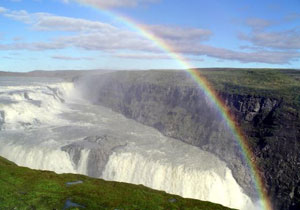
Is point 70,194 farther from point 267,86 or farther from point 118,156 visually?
point 267,86

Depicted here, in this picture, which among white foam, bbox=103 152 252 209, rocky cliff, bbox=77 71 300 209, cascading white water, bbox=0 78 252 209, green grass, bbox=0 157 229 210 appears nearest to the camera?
green grass, bbox=0 157 229 210

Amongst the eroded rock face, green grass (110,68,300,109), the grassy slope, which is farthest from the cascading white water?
the grassy slope

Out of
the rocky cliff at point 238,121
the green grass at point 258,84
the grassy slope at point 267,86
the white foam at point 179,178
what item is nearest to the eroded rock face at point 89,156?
the white foam at point 179,178

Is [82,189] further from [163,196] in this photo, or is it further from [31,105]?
[31,105]

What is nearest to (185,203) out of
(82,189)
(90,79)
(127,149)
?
(82,189)

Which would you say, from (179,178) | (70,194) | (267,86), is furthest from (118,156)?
(267,86)

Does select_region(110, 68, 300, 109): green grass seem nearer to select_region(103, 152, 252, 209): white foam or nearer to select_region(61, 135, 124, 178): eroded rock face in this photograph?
select_region(103, 152, 252, 209): white foam
